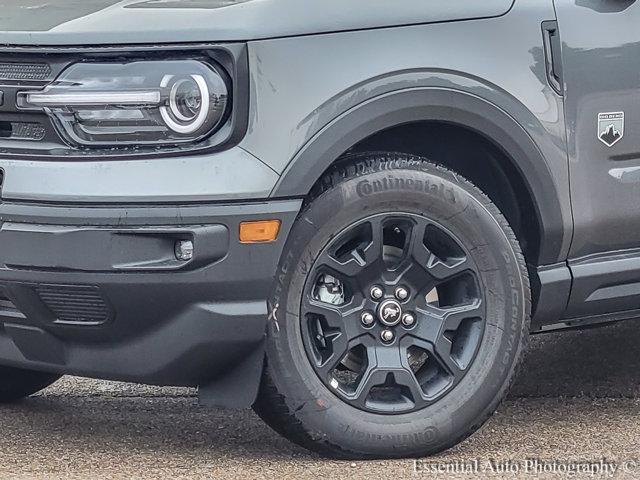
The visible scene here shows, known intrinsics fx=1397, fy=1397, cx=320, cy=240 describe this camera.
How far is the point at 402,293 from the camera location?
3764mm

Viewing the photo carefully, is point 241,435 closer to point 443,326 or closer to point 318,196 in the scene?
point 443,326

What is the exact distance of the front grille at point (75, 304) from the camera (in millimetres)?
3521

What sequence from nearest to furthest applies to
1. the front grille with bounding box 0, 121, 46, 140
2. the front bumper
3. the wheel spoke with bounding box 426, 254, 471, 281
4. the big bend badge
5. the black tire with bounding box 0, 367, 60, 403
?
1. the front bumper
2. the front grille with bounding box 0, 121, 46, 140
3. the wheel spoke with bounding box 426, 254, 471, 281
4. the big bend badge
5. the black tire with bounding box 0, 367, 60, 403

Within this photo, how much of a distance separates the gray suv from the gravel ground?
0.14 m

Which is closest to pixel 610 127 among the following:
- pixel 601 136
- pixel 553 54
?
pixel 601 136

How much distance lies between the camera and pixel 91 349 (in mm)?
3621

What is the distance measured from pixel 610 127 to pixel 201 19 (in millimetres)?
1233

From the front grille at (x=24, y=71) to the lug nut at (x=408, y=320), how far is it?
1135mm

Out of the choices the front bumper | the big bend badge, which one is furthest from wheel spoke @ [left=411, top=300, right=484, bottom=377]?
the big bend badge

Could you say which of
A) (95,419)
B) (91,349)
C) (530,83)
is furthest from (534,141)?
(95,419)

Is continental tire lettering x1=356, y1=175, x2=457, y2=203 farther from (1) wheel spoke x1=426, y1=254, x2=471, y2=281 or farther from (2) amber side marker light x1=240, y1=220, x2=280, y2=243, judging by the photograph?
(2) amber side marker light x1=240, y1=220, x2=280, y2=243

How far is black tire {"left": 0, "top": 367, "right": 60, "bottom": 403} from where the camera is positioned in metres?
4.55

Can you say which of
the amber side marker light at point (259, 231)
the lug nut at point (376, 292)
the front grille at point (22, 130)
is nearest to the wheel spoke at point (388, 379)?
the lug nut at point (376, 292)

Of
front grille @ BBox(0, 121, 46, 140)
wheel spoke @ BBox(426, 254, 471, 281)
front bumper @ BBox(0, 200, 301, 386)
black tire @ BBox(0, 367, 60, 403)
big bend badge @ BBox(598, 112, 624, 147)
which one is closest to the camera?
front bumper @ BBox(0, 200, 301, 386)
